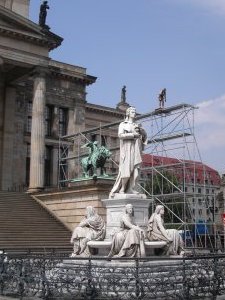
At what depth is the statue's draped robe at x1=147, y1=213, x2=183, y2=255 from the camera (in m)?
13.6

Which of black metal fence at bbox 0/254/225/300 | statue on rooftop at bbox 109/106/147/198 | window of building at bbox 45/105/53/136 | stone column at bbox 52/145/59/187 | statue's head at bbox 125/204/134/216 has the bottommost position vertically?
black metal fence at bbox 0/254/225/300

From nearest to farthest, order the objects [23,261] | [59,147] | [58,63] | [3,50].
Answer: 1. [23,261]
2. [3,50]
3. [59,147]
4. [58,63]

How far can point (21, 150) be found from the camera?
156ft

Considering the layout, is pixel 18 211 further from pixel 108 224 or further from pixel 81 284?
pixel 81 284

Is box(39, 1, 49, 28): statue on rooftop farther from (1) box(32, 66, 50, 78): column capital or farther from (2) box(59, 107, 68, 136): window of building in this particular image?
(2) box(59, 107, 68, 136): window of building

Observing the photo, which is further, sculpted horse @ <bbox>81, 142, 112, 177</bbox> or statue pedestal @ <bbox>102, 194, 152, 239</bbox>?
sculpted horse @ <bbox>81, 142, 112, 177</bbox>

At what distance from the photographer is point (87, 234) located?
14070 mm

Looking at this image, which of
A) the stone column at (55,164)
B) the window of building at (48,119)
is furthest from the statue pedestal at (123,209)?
the window of building at (48,119)

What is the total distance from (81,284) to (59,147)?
35787mm

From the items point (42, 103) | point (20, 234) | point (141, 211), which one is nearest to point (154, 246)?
point (141, 211)

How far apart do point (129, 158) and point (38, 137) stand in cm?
2535

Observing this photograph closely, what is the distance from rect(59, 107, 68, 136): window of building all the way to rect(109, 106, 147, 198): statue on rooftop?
37604 mm

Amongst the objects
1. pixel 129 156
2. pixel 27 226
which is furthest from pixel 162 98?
pixel 129 156

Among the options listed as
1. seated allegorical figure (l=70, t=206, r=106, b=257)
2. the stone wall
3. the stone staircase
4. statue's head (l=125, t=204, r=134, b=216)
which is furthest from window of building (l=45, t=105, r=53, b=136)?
statue's head (l=125, t=204, r=134, b=216)
